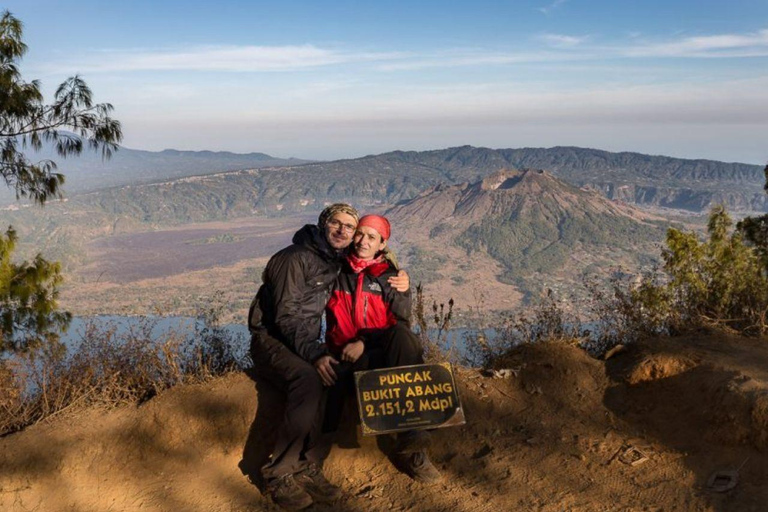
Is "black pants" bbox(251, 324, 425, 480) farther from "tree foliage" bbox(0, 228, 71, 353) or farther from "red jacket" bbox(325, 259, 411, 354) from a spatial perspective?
"tree foliage" bbox(0, 228, 71, 353)

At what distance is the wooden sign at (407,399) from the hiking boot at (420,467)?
0.72ft

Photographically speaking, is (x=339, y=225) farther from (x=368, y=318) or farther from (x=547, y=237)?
(x=547, y=237)

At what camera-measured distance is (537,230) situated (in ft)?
541

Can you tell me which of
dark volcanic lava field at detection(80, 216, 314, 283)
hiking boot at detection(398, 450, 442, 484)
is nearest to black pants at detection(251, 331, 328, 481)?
hiking boot at detection(398, 450, 442, 484)

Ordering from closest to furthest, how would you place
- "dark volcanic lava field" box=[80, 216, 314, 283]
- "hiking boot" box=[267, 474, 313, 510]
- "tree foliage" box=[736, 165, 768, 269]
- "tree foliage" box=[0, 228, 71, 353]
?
"hiking boot" box=[267, 474, 313, 510] < "tree foliage" box=[0, 228, 71, 353] < "tree foliage" box=[736, 165, 768, 269] < "dark volcanic lava field" box=[80, 216, 314, 283]

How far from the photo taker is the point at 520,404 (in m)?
4.45

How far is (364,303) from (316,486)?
4.11 ft

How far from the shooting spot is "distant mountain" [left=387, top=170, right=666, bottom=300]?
136 meters

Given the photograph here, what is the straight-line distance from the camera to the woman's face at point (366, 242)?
153 inches

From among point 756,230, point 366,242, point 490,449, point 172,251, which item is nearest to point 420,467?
point 490,449

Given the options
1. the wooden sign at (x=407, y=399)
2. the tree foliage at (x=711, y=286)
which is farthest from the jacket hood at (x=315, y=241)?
the tree foliage at (x=711, y=286)

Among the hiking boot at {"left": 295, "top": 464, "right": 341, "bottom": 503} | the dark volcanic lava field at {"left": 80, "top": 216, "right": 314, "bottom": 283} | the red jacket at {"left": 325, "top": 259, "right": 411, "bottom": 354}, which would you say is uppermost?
the red jacket at {"left": 325, "top": 259, "right": 411, "bottom": 354}

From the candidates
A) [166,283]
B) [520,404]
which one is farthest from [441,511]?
[166,283]

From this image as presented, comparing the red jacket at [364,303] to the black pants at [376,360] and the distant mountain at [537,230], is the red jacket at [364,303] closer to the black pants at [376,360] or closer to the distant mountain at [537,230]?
the black pants at [376,360]
